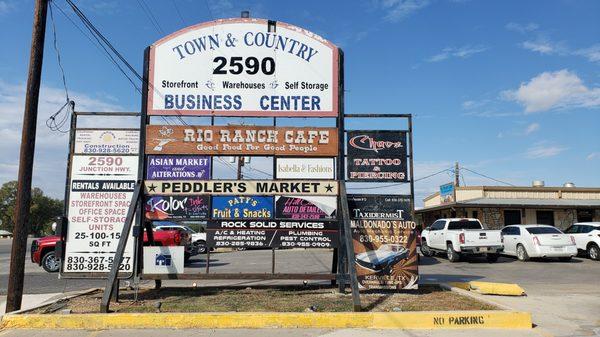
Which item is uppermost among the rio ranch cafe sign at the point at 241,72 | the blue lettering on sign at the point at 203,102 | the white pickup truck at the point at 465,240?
the rio ranch cafe sign at the point at 241,72

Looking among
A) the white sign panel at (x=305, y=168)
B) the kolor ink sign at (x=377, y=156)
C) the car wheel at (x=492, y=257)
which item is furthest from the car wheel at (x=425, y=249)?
the white sign panel at (x=305, y=168)

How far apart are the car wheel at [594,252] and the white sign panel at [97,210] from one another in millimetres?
19035

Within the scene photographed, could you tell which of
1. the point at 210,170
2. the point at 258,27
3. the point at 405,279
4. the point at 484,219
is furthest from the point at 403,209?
the point at 484,219

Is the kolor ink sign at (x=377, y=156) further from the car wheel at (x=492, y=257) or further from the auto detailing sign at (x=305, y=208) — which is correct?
the car wheel at (x=492, y=257)

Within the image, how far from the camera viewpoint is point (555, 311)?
891cm

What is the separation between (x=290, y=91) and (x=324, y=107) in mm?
787

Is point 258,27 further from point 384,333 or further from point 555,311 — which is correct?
point 555,311

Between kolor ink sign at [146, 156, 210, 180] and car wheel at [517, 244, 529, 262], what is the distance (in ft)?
50.5

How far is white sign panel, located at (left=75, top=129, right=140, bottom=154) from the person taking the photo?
33.3ft

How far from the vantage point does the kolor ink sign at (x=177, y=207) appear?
988cm

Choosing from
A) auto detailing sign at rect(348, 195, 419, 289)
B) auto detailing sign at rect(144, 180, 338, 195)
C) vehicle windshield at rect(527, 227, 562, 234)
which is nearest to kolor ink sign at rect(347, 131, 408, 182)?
auto detailing sign at rect(348, 195, 419, 289)

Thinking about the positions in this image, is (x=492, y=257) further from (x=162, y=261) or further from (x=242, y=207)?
(x=162, y=261)

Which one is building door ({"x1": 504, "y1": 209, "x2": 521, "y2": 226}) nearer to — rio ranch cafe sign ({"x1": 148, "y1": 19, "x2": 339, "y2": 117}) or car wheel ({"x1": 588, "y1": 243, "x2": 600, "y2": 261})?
car wheel ({"x1": 588, "y1": 243, "x2": 600, "y2": 261})

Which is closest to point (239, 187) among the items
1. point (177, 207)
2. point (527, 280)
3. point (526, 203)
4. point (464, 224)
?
point (177, 207)
